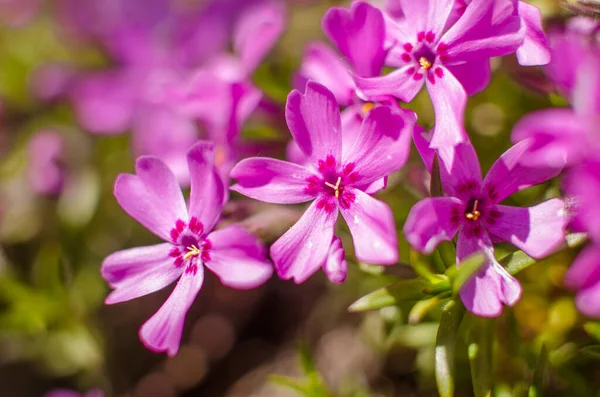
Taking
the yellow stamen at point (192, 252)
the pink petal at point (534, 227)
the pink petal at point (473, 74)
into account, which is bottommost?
the yellow stamen at point (192, 252)

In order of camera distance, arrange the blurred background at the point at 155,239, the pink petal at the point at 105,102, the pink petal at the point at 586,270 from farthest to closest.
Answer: the pink petal at the point at 105,102
the blurred background at the point at 155,239
the pink petal at the point at 586,270

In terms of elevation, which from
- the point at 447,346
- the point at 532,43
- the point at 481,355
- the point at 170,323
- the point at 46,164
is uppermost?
the point at 532,43

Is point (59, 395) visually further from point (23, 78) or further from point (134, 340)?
point (23, 78)

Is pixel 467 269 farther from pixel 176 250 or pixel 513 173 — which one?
pixel 176 250

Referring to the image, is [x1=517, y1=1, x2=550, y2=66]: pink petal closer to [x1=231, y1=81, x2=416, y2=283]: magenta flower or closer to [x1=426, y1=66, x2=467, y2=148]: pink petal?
[x1=426, y1=66, x2=467, y2=148]: pink petal

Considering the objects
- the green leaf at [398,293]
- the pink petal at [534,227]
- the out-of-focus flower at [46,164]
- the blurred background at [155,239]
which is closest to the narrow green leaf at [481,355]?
the blurred background at [155,239]

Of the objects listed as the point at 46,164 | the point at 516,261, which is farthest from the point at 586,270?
the point at 46,164

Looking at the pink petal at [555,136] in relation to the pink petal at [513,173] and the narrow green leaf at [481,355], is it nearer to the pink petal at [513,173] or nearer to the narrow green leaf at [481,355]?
the pink petal at [513,173]
